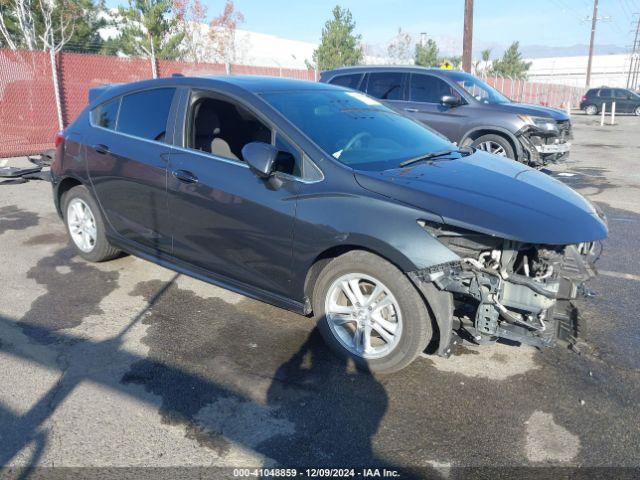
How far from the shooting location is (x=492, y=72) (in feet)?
157

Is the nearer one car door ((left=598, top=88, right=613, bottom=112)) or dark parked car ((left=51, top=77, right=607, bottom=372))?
dark parked car ((left=51, top=77, right=607, bottom=372))

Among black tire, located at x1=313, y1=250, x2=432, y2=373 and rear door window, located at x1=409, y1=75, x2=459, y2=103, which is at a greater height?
rear door window, located at x1=409, y1=75, x2=459, y2=103

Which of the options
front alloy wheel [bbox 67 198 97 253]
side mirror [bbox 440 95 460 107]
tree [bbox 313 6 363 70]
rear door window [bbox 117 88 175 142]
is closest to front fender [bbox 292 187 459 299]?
rear door window [bbox 117 88 175 142]

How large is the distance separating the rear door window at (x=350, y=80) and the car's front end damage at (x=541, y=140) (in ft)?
10.2

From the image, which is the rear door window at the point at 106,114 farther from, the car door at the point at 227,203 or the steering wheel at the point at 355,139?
the steering wheel at the point at 355,139

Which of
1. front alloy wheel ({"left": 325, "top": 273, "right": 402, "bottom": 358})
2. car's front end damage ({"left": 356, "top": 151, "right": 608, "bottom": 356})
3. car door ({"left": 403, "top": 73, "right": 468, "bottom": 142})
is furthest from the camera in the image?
car door ({"left": 403, "top": 73, "right": 468, "bottom": 142})

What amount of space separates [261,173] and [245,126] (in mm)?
765

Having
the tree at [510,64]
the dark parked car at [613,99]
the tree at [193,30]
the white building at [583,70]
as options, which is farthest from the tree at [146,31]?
the white building at [583,70]

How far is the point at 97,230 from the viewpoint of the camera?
4.90 metres

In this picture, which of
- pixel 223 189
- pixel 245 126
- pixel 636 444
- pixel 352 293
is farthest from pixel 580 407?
pixel 245 126

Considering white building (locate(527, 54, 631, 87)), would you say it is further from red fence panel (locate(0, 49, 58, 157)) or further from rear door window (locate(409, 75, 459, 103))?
red fence panel (locate(0, 49, 58, 157))

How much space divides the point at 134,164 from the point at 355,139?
1.81 m

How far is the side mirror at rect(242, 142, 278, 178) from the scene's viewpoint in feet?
10.9

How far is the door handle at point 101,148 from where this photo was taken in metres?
4.60
